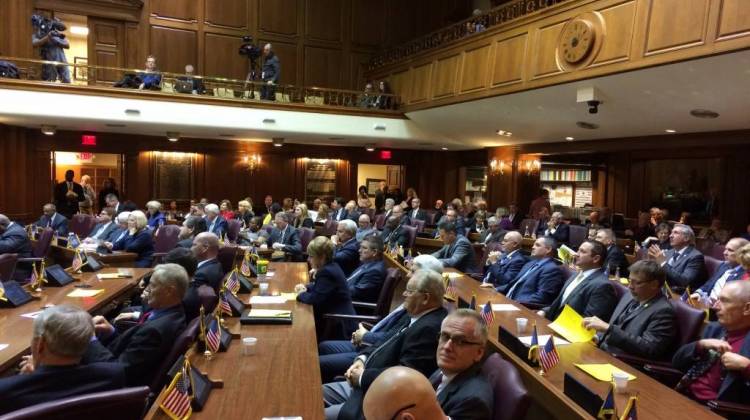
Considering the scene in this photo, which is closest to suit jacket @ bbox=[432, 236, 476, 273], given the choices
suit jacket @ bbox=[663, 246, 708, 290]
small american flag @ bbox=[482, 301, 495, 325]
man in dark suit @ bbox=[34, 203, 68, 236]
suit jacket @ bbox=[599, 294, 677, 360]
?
suit jacket @ bbox=[663, 246, 708, 290]

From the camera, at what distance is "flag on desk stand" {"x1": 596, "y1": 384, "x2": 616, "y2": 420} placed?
2033 mm

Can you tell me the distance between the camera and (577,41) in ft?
23.5

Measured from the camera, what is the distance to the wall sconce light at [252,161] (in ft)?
47.5

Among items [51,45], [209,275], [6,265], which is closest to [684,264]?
[209,275]

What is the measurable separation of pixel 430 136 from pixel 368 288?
854 centimetres

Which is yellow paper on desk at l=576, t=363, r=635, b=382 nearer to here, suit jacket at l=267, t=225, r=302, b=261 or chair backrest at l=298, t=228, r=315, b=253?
suit jacket at l=267, t=225, r=302, b=261

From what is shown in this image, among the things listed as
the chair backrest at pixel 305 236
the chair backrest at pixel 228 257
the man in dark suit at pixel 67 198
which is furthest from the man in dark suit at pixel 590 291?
the man in dark suit at pixel 67 198

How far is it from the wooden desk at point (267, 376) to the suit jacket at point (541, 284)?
213 centimetres

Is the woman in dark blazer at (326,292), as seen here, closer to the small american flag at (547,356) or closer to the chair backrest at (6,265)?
the small american flag at (547,356)

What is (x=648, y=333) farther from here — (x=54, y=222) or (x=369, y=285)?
(x=54, y=222)

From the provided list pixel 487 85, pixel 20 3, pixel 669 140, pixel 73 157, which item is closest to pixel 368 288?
pixel 487 85

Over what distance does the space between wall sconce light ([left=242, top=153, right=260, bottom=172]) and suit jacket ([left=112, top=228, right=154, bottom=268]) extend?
7945 mm

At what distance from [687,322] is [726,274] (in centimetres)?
220

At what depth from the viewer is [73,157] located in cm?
1462
